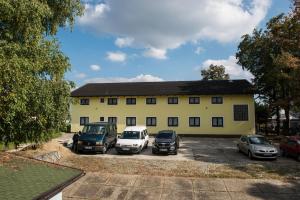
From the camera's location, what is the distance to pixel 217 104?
36.4 meters

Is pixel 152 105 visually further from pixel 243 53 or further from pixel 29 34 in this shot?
pixel 29 34

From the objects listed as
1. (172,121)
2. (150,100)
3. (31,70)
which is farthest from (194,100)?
(31,70)

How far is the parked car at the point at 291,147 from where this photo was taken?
2136 cm

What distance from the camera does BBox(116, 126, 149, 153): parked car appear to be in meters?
22.5

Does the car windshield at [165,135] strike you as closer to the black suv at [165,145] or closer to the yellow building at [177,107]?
the black suv at [165,145]

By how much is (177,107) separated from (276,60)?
12780 millimetres

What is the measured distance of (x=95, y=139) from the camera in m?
22.5

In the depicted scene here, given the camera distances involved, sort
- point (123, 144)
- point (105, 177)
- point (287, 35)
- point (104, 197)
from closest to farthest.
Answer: point (104, 197) < point (105, 177) < point (123, 144) < point (287, 35)

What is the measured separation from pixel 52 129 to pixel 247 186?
9949mm

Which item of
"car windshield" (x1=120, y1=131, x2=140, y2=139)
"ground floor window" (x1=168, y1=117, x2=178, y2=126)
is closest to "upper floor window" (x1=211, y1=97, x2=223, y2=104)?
"ground floor window" (x1=168, y1=117, x2=178, y2=126)

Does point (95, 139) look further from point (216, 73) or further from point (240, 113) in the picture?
point (216, 73)

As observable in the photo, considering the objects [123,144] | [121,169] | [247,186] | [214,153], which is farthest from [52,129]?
[214,153]

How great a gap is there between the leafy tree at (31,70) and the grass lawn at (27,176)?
236 centimetres

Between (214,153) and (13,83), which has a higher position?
(13,83)
